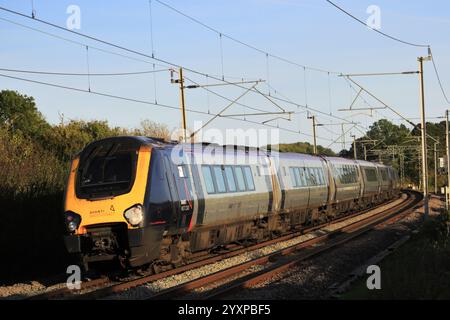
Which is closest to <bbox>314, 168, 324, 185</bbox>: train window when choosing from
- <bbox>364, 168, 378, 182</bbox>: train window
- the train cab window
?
<bbox>364, 168, 378, 182</bbox>: train window

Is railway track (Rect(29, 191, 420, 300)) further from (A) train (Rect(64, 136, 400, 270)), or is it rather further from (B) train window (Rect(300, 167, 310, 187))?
(B) train window (Rect(300, 167, 310, 187))

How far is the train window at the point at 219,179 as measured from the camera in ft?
47.8

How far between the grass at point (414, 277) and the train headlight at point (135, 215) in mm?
4127

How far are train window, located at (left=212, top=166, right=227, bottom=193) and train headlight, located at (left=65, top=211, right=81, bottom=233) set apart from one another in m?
3.99

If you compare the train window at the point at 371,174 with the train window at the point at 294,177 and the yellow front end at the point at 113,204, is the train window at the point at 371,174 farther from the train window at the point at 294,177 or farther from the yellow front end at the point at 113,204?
the yellow front end at the point at 113,204

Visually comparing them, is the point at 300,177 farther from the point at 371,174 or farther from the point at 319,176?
the point at 371,174

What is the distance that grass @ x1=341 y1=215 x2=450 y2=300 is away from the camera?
27.3 ft

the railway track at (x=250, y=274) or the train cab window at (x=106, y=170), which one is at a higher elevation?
the train cab window at (x=106, y=170)

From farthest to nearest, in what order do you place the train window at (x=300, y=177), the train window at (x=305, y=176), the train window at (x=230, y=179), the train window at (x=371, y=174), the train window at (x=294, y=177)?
the train window at (x=371, y=174) → the train window at (x=305, y=176) → the train window at (x=300, y=177) → the train window at (x=294, y=177) → the train window at (x=230, y=179)

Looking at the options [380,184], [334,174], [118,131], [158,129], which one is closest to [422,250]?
[334,174]

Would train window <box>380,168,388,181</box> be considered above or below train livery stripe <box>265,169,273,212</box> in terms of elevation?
below

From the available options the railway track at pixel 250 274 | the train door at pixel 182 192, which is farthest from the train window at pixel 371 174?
the train door at pixel 182 192

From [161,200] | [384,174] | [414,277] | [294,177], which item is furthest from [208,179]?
[384,174]

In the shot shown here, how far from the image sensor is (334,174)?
1069 inches
